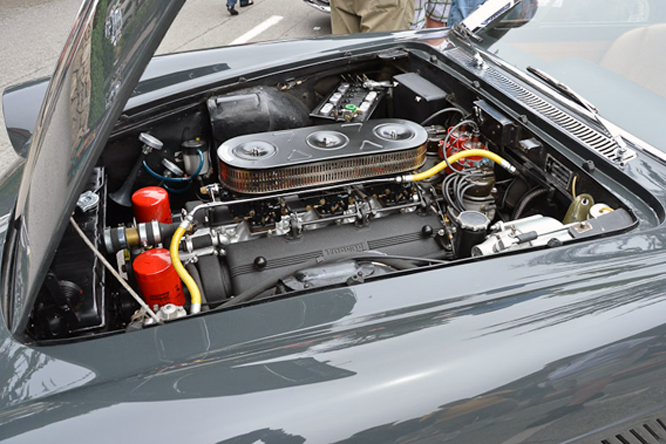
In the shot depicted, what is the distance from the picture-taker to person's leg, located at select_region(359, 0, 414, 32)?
369 cm

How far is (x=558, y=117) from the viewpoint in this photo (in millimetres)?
1841

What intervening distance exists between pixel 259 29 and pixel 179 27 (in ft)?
2.65

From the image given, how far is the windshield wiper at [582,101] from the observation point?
1673mm

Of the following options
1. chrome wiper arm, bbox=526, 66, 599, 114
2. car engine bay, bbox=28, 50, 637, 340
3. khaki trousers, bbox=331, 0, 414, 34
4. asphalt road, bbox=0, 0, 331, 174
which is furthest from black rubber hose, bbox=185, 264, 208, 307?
asphalt road, bbox=0, 0, 331, 174

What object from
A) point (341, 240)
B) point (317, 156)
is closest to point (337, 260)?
point (341, 240)

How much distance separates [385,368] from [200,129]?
1.31 metres

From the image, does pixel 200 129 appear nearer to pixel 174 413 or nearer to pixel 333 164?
pixel 333 164

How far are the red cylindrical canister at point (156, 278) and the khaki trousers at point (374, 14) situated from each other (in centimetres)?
269

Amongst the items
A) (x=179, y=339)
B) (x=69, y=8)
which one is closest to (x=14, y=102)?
(x=179, y=339)

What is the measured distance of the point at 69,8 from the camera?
641cm

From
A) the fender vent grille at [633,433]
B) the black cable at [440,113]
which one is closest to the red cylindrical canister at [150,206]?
the black cable at [440,113]

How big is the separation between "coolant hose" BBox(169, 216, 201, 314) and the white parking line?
165 inches

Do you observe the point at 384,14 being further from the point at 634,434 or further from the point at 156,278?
the point at 634,434

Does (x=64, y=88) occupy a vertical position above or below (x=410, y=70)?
above
